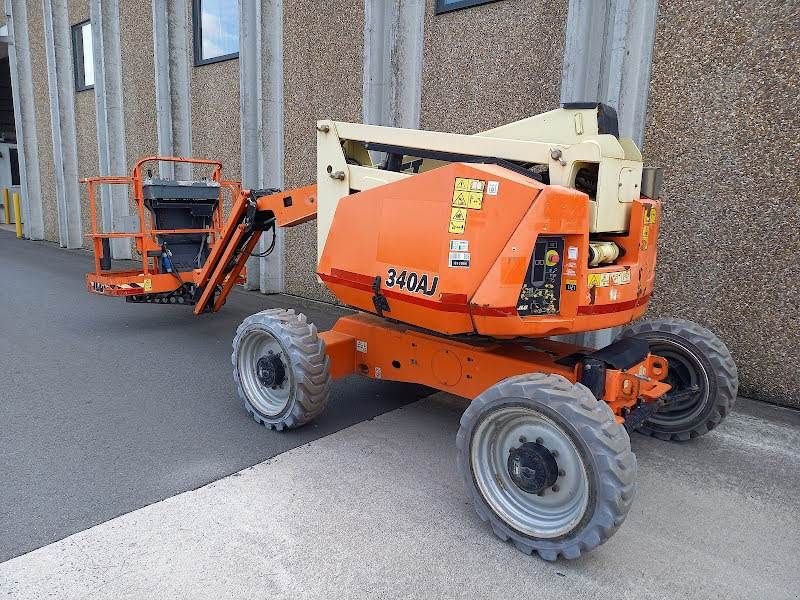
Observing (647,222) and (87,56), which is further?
(87,56)

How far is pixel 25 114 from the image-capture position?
16.3 metres

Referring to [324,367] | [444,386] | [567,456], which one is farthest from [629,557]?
[324,367]

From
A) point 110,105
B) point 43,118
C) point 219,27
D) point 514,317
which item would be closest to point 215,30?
point 219,27

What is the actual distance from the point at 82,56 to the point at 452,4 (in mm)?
11422

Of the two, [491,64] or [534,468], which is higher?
[491,64]

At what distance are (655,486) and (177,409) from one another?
345cm

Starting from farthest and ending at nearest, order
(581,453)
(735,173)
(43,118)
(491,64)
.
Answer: (43,118) < (491,64) < (735,173) < (581,453)

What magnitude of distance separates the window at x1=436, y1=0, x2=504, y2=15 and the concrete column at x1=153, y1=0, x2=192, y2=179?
5.85 metres

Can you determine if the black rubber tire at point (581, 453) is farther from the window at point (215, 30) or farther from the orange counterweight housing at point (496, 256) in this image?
the window at point (215, 30)

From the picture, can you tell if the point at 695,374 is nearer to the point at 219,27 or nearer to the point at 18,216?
the point at 219,27

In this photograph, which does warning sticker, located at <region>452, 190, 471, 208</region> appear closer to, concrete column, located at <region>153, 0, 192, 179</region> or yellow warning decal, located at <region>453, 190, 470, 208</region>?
yellow warning decal, located at <region>453, 190, 470, 208</region>

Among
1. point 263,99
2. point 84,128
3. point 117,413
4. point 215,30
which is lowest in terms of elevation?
point 117,413

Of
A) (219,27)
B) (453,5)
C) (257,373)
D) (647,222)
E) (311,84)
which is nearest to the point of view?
(647,222)

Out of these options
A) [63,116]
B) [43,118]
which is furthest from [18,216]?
[63,116]
